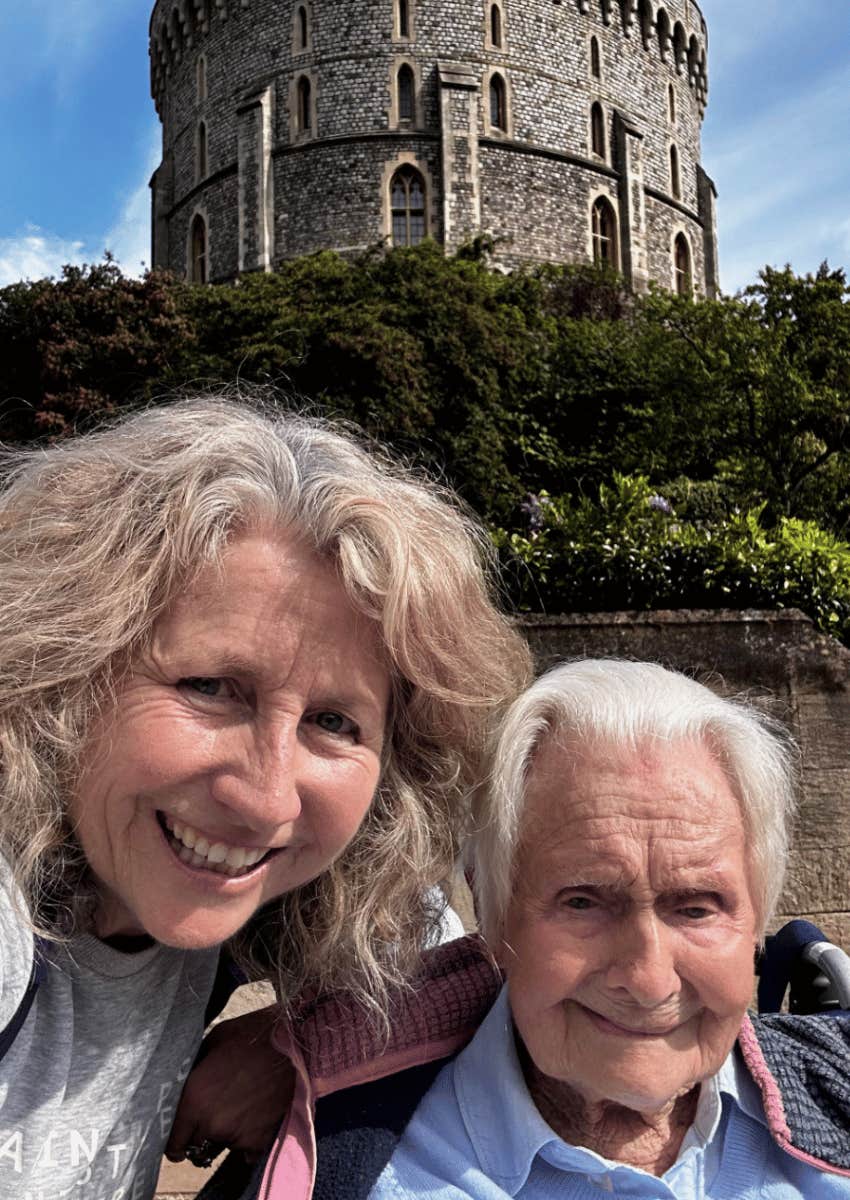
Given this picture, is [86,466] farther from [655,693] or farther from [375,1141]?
[375,1141]

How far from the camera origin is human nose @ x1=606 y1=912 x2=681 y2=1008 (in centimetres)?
150

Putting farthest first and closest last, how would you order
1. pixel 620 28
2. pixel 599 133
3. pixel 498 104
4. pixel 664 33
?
pixel 664 33 < pixel 620 28 < pixel 599 133 < pixel 498 104

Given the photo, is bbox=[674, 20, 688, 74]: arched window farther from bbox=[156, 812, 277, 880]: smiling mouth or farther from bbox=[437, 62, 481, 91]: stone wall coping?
bbox=[156, 812, 277, 880]: smiling mouth

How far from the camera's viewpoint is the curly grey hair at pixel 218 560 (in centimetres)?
147

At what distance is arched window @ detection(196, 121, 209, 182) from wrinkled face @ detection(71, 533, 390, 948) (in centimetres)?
3222

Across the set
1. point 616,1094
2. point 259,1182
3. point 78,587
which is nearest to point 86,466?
point 78,587

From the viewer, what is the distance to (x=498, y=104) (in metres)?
28.0

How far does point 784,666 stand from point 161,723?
4675 millimetres

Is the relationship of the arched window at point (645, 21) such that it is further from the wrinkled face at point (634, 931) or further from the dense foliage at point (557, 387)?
the wrinkled face at point (634, 931)

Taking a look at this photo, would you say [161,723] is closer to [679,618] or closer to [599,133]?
[679,618]

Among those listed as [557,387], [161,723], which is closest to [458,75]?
[557,387]

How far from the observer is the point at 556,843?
160cm

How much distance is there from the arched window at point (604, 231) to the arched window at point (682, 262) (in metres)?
2.88

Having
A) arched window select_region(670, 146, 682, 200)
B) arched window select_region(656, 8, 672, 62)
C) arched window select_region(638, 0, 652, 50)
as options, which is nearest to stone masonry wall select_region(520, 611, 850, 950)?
arched window select_region(670, 146, 682, 200)
